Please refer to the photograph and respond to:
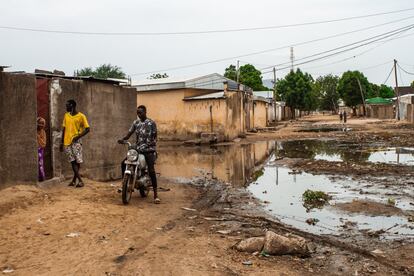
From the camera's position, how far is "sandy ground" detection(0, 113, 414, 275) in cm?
500

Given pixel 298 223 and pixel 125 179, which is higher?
pixel 125 179

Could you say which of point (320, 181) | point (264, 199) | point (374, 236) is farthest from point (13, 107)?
point (320, 181)

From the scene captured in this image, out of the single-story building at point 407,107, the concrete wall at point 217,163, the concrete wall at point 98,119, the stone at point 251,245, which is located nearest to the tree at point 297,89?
the single-story building at point 407,107

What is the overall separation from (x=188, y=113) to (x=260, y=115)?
16.6 metres

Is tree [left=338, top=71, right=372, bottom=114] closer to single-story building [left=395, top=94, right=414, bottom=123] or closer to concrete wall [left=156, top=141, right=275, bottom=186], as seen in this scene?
single-story building [left=395, top=94, right=414, bottom=123]

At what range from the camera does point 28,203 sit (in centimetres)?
737

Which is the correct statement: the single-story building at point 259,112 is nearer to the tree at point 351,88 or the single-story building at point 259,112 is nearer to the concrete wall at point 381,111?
the concrete wall at point 381,111

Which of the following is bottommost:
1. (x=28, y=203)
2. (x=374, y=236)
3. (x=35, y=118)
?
(x=374, y=236)

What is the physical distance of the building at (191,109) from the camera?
1040 inches

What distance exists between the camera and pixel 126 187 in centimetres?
809

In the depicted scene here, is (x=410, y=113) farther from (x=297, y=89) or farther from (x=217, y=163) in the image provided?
(x=217, y=163)

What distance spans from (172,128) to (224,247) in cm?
2224

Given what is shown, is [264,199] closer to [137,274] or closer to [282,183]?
[282,183]

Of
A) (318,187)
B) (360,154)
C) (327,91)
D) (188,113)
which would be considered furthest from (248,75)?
(318,187)
